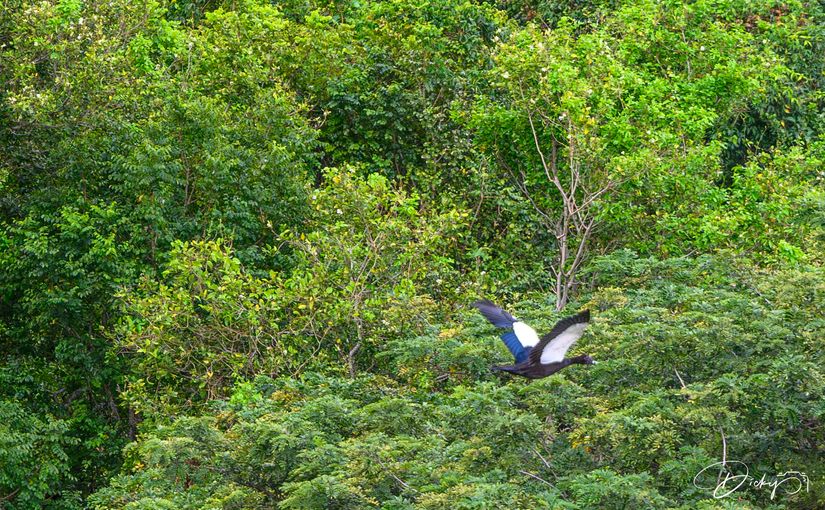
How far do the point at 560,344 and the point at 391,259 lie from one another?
5.17m

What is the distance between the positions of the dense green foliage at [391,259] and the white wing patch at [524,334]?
447 mm

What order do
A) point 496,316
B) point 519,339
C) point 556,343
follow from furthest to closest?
1. point 496,316
2. point 519,339
3. point 556,343

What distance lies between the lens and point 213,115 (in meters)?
16.2

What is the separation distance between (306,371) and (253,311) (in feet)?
3.05

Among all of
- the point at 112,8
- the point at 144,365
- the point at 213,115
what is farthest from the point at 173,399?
the point at 112,8

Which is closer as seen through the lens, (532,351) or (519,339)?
(532,351)

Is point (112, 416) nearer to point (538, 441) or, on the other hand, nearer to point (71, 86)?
point (71, 86)

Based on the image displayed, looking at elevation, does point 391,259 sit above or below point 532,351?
below

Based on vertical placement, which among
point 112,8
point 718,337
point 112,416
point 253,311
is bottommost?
point 112,416

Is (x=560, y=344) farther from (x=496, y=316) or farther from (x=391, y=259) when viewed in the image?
(x=391, y=259)

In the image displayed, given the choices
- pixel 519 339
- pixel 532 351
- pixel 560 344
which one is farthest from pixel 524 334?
pixel 560 344

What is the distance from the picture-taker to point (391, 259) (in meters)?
14.9

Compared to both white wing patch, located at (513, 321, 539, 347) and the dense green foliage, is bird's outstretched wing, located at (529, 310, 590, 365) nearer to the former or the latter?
white wing patch, located at (513, 321, 539, 347)

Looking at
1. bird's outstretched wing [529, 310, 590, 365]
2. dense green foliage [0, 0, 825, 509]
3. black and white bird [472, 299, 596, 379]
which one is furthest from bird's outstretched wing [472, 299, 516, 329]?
dense green foliage [0, 0, 825, 509]
